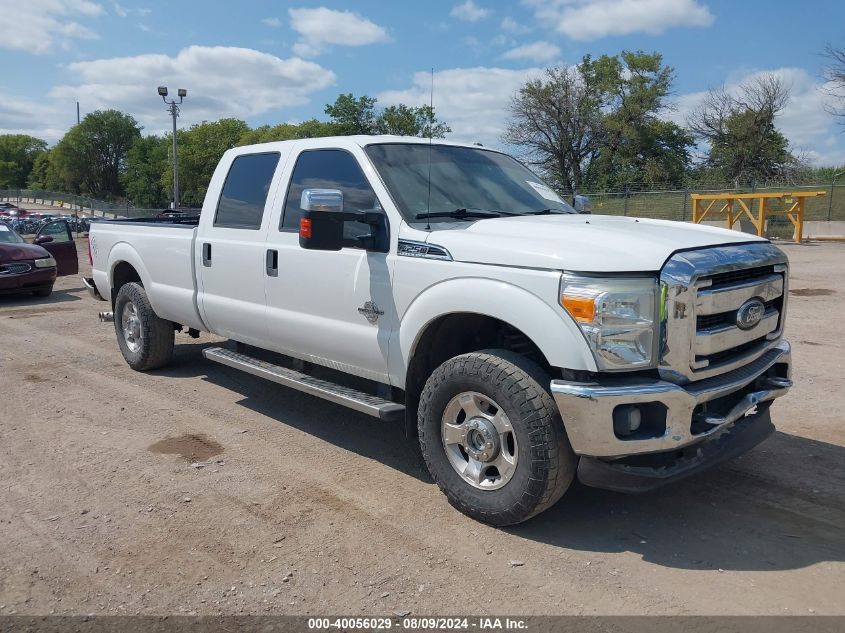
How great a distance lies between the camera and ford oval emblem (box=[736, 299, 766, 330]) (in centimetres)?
367

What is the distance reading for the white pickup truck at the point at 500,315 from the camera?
3336mm

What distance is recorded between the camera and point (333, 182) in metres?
4.85

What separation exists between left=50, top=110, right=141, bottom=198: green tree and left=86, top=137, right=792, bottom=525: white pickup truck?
105 metres

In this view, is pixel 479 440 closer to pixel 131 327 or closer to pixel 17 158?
pixel 131 327

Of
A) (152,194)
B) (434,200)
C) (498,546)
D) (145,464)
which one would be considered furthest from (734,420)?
(152,194)

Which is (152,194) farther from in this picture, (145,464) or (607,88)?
(145,464)

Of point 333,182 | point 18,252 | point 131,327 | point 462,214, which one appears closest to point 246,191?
point 333,182

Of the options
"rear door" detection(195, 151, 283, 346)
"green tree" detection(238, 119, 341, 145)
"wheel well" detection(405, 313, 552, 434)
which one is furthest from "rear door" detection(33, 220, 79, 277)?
"green tree" detection(238, 119, 341, 145)

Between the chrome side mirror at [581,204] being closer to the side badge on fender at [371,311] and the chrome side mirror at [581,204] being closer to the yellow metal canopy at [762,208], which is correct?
the side badge on fender at [371,311]

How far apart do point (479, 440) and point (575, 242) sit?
116 cm

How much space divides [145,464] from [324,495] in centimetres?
139

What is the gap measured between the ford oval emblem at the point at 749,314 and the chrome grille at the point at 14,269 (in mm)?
12849

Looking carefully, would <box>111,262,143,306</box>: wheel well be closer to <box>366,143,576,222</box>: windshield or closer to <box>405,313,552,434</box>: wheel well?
<box>366,143,576,222</box>: windshield

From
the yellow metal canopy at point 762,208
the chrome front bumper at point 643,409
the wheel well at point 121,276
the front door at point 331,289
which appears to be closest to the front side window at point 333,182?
the front door at point 331,289
